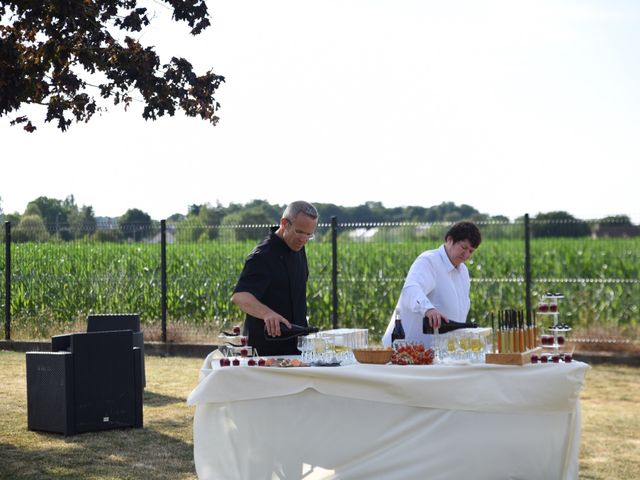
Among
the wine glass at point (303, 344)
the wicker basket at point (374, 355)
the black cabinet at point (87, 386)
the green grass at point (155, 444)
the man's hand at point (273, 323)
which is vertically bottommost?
the green grass at point (155, 444)

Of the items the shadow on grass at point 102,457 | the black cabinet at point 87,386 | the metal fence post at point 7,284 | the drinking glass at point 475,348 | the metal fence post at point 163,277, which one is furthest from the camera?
the metal fence post at point 7,284

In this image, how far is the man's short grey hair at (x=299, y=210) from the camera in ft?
23.2

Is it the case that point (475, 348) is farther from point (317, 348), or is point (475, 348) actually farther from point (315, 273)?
point (315, 273)

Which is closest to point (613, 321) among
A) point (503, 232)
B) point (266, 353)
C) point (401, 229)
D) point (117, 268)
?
point (503, 232)

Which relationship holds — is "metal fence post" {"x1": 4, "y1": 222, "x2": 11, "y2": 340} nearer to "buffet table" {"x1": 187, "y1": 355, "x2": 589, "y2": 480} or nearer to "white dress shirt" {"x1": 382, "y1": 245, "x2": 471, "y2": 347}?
"white dress shirt" {"x1": 382, "y1": 245, "x2": 471, "y2": 347}

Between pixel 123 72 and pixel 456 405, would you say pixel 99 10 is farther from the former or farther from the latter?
pixel 456 405

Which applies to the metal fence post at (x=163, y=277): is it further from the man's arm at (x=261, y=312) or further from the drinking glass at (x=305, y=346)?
the drinking glass at (x=305, y=346)

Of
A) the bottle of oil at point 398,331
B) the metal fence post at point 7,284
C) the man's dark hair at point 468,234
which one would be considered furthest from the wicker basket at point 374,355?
the metal fence post at point 7,284

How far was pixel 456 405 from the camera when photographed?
21.6 feet

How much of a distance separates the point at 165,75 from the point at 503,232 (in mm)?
7293

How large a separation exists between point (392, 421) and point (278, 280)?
1245 mm

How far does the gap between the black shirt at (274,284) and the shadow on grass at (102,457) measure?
4.79 ft

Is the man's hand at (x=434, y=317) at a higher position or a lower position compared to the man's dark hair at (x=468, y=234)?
lower

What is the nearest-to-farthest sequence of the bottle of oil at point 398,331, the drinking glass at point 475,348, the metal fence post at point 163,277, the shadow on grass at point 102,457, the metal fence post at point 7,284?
1. the drinking glass at point 475,348
2. the bottle of oil at point 398,331
3. the shadow on grass at point 102,457
4. the metal fence post at point 163,277
5. the metal fence post at point 7,284
